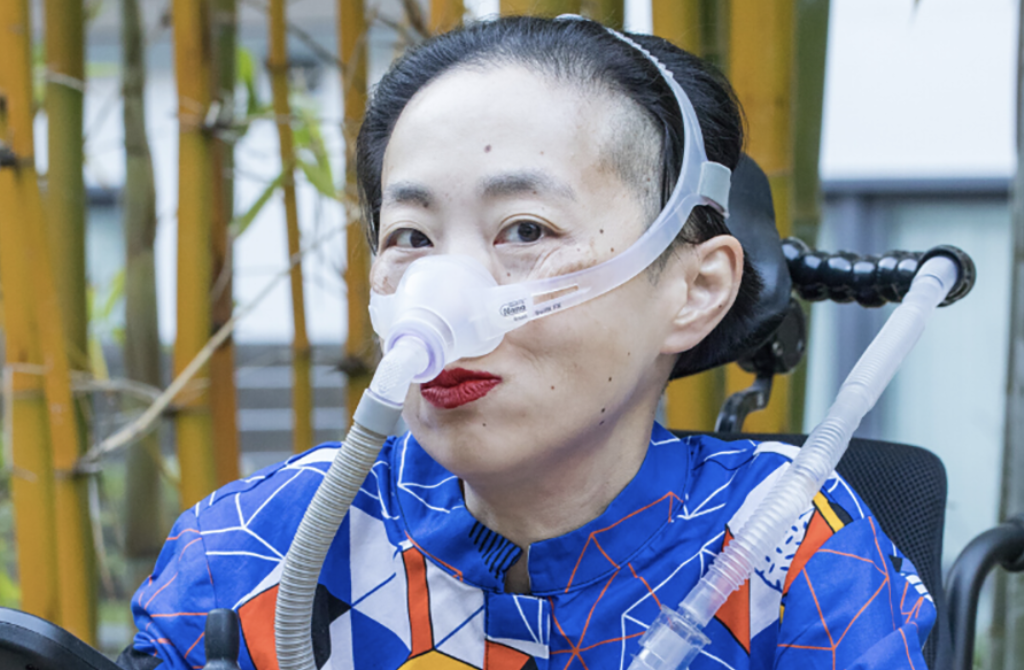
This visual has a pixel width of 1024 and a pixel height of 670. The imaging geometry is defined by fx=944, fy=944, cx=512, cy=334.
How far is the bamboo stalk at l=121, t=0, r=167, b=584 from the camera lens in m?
1.19

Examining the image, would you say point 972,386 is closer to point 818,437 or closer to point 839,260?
point 839,260

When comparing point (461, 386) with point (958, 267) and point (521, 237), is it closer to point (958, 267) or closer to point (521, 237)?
point (521, 237)

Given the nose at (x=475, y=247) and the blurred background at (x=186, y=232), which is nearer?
the nose at (x=475, y=247)

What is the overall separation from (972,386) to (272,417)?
73.9 inches

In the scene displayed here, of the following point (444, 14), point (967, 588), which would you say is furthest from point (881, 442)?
point (444, 14)

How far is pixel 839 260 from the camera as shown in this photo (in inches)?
33.4

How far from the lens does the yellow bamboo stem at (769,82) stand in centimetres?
92

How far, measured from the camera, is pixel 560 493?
714mm

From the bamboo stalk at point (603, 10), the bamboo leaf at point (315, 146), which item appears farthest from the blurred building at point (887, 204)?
the bamboo stalk at point (603, 10)

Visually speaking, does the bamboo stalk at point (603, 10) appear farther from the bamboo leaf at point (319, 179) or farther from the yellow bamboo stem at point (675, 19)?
→ the bamboo leaf at point (319, 179)

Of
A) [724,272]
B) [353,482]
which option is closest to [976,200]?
[724,272]

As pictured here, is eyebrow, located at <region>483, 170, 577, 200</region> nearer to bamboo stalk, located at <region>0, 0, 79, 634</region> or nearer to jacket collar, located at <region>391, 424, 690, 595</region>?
jacket collar, located at <region>391, 424, 690, 595</region>

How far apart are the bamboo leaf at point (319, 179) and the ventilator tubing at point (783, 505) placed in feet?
2.40

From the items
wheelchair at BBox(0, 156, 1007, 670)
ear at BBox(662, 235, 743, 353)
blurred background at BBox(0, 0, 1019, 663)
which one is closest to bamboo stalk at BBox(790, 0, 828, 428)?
blurred background at BBox(0, 0, 1019, 663)
